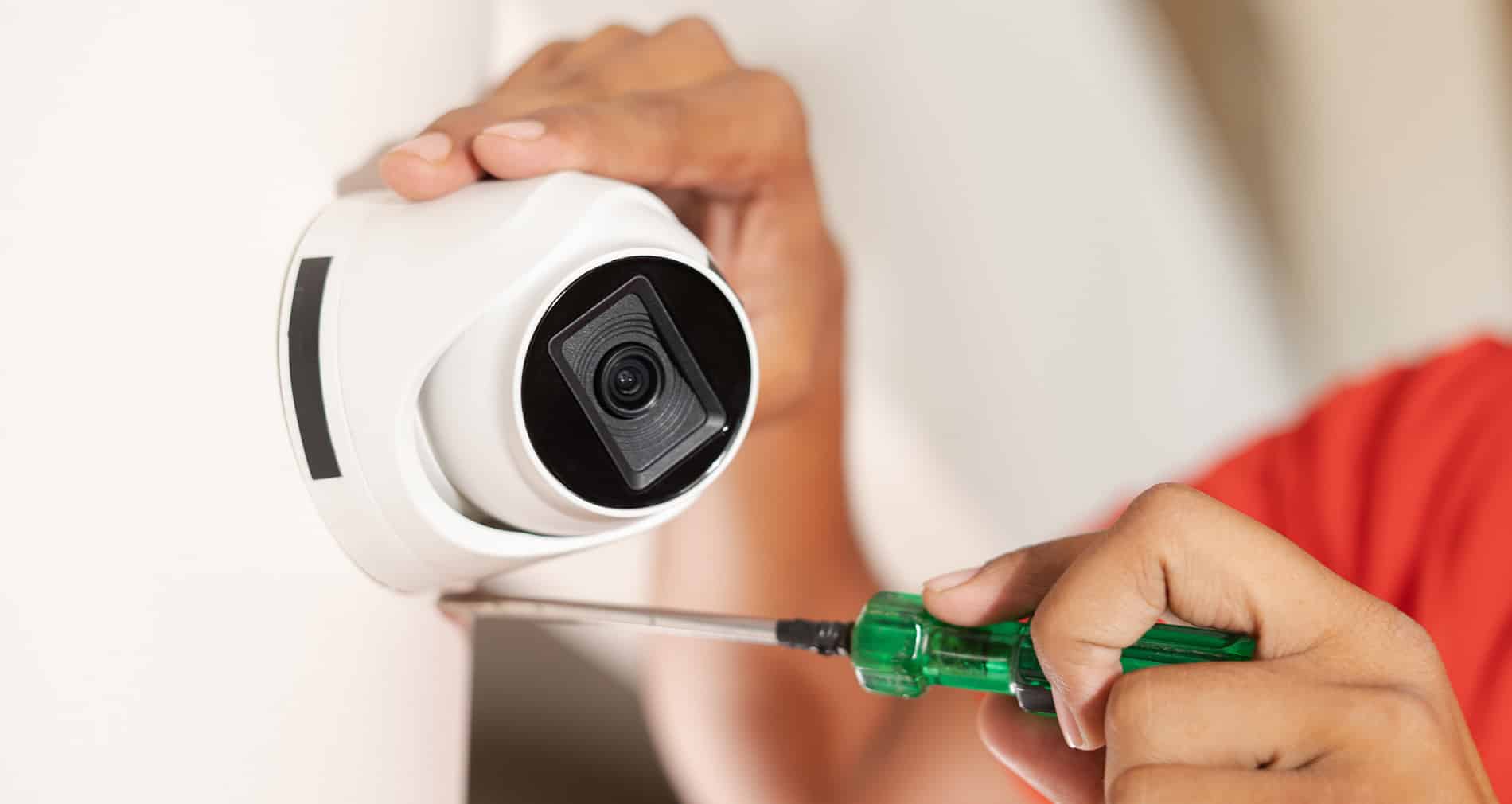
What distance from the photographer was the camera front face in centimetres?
34

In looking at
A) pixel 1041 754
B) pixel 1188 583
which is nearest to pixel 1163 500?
pixel 1188 583

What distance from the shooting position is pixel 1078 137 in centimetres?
99

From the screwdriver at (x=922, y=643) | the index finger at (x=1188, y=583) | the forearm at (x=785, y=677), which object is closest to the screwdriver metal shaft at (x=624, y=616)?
the screwdriver at (x=922, y=643)

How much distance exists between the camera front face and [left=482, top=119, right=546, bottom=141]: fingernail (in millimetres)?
64

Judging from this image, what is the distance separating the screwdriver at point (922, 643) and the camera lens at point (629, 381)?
0.28 ft

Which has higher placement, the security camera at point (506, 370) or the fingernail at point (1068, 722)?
the security camera at point (506, 370)

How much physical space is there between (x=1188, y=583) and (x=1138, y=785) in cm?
6

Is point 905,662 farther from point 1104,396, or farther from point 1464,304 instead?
point 1464,304

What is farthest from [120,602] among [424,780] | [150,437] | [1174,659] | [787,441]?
[787,441]

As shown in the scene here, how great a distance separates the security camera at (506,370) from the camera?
1.12ft

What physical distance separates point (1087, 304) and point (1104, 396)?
90 millimetres

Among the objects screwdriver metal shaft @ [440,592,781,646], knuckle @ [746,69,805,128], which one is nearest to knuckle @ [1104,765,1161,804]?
screwdriver metal shaft @ [440,592,781,646]

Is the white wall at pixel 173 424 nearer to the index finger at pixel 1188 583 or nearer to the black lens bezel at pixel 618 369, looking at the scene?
the black lens bezel at pixel 618 369

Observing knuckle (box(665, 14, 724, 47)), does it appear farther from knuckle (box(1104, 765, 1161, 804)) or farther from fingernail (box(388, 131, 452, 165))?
knuckle (box(1104, 765, 1161, 804))
